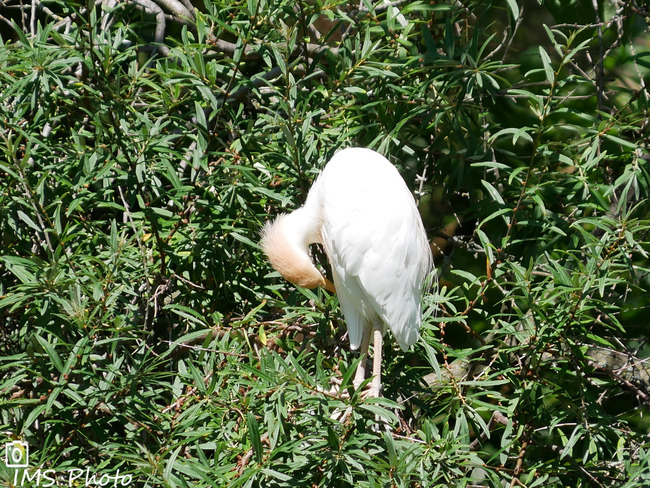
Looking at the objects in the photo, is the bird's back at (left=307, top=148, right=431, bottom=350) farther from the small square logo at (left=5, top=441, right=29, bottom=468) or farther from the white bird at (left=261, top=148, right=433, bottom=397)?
the small square logo at (left=5, top=441, right=29, bottom=468)

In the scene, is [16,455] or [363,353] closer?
[16,455]

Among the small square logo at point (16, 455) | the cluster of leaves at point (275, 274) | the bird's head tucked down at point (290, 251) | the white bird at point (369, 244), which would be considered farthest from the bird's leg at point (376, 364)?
the small square logo at point (16, 455)

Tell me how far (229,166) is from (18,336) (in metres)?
0.85

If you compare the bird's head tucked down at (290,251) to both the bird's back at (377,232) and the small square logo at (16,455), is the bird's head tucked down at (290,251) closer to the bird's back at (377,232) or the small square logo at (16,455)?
the bird's back at (377,232)

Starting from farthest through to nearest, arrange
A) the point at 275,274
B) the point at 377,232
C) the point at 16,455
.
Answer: the point at 275,274, the point at 377,232, the point at 16,455

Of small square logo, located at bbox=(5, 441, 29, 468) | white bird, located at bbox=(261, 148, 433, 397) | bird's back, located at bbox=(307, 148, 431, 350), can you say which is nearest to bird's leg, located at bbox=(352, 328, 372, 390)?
white bird, located at bbox=(261, 148, 433, 397)

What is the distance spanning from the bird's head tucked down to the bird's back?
0.11m

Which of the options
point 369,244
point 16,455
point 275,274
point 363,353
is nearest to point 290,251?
point 275,274

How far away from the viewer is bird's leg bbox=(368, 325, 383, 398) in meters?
2.03

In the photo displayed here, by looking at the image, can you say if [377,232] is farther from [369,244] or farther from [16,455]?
[16,455]

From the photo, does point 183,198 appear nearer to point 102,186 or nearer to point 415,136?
point 102,186

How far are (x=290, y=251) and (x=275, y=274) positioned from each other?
0.15 meters

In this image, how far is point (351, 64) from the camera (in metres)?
2.14

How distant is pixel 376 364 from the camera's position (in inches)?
Result: 83.2
